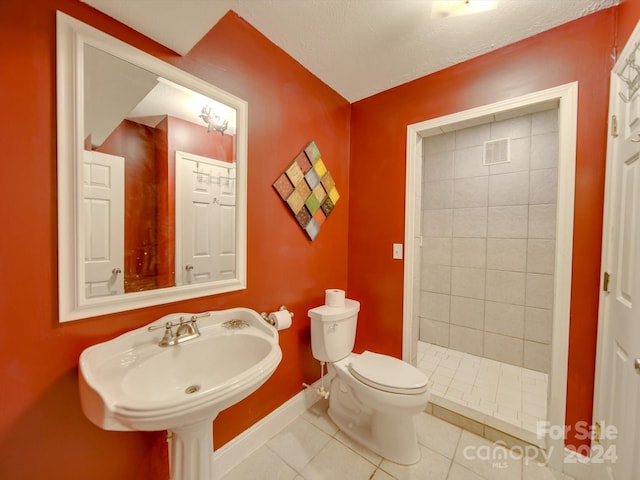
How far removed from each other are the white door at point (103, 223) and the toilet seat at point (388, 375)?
1.22m

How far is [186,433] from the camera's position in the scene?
0.86 m

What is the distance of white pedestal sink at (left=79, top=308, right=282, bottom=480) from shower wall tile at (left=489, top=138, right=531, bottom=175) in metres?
2.45

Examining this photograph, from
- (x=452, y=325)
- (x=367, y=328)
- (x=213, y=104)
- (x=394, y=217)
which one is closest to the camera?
(x=213, y=104)

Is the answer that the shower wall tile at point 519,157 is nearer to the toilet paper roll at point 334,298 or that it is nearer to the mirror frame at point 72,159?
the toilet paper roll at point 334,298

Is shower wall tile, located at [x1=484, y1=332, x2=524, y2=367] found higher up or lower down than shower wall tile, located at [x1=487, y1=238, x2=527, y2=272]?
lower down

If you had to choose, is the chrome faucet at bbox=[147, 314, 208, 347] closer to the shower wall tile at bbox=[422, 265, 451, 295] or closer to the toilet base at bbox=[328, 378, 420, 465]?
the toilet base at bbox=[328, 378, 420, 465]

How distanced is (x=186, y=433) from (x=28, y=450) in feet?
1.51

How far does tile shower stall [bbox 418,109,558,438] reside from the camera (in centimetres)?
206

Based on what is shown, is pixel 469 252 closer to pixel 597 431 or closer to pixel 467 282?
pixel 467 282

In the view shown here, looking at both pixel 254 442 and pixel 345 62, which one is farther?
pixel 345 62

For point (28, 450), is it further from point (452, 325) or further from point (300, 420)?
point (452, 325)

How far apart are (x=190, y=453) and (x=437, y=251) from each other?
2513 mm

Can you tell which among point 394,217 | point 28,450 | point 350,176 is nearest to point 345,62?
point 350,176

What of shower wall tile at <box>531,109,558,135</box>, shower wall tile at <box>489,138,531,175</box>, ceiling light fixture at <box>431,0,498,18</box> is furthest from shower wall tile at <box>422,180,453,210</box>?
ceiling light fixture at <box>431,0,498,18</box>
